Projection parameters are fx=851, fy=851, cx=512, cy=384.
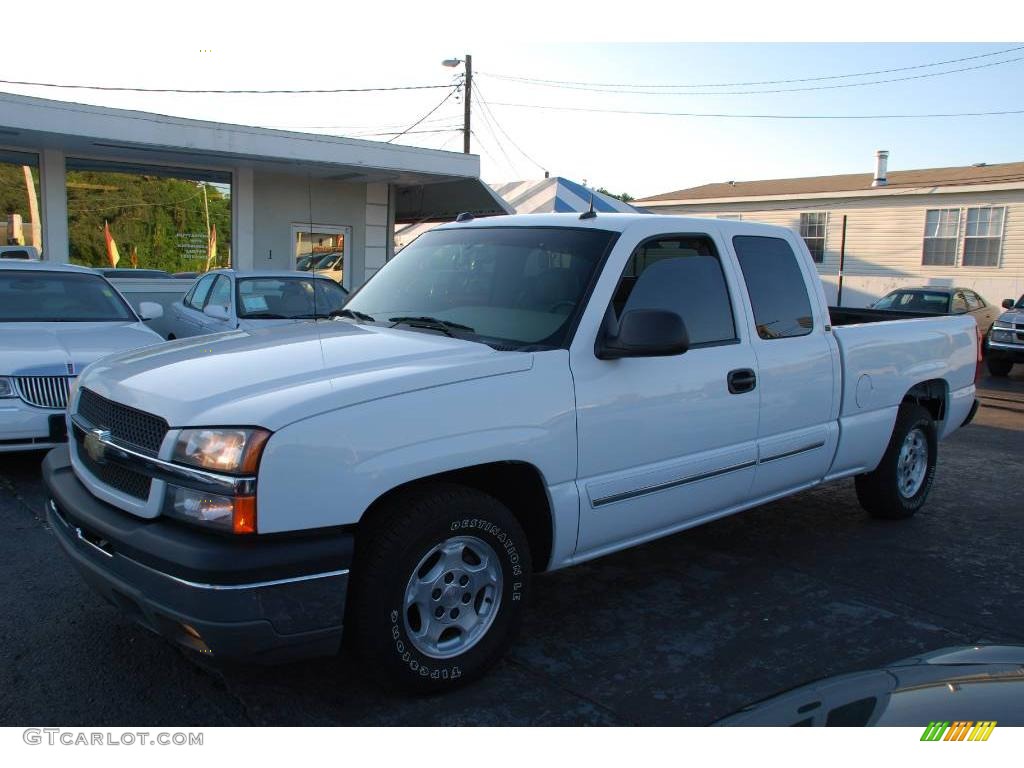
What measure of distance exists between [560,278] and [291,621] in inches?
79.2

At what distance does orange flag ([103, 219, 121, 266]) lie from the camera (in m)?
14.9

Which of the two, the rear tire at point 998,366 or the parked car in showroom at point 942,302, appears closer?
the rear tire at point 998,366

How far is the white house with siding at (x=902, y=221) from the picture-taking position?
23.8 meters

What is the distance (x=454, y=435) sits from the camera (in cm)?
321

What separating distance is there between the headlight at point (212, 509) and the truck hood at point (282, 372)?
242 mm

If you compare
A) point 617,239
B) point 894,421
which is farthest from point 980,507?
point 617,239

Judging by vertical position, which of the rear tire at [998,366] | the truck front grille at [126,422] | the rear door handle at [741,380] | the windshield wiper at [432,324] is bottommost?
the rear tire at [998,366]

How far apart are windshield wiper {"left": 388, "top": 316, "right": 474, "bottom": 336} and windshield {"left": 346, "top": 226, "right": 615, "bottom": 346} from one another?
30mm

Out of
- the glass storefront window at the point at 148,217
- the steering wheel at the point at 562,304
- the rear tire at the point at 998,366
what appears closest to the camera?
the steering wheel at the point at 562,304

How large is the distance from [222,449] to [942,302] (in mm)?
18092

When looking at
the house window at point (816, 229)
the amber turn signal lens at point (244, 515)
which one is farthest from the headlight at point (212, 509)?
the house window at point (816, 229)

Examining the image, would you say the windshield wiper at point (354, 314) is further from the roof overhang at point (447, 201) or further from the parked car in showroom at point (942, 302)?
the parked car in showroom at point (942, 302)
